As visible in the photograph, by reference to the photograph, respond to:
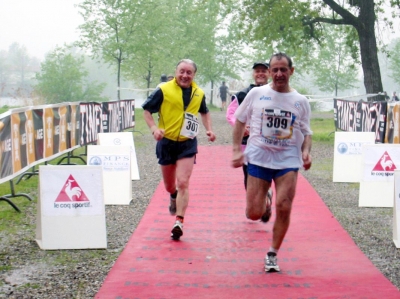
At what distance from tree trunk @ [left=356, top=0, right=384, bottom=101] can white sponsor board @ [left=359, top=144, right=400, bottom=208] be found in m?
16.6

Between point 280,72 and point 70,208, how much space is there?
2861 millimetres

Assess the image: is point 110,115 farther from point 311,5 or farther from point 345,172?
point 311,5

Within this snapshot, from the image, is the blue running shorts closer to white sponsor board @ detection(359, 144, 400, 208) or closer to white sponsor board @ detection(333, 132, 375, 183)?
white sponsor board @ detection(359, 144, 400, 208)

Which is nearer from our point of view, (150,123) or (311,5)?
(150,123)

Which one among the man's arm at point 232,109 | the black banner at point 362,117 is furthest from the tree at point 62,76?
the man's arm at point 232,109

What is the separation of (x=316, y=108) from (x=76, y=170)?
50673 millimetres

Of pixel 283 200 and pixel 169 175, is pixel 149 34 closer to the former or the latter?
pixel 169 175

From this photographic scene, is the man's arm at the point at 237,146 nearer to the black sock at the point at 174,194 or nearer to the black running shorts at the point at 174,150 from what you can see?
the black running shorts at the point at 174,150

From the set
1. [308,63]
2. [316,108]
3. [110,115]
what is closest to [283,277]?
[110,115]

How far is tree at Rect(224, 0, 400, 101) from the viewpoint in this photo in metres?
26.2

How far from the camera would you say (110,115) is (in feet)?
64.2

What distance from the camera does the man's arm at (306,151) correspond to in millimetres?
6238

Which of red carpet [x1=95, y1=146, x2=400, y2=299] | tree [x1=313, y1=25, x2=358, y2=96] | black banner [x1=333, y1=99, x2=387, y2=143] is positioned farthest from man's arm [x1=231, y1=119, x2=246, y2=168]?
tree [x1=313, y1=25, x2=358, y2=96]

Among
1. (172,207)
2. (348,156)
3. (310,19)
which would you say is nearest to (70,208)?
(172,207)
